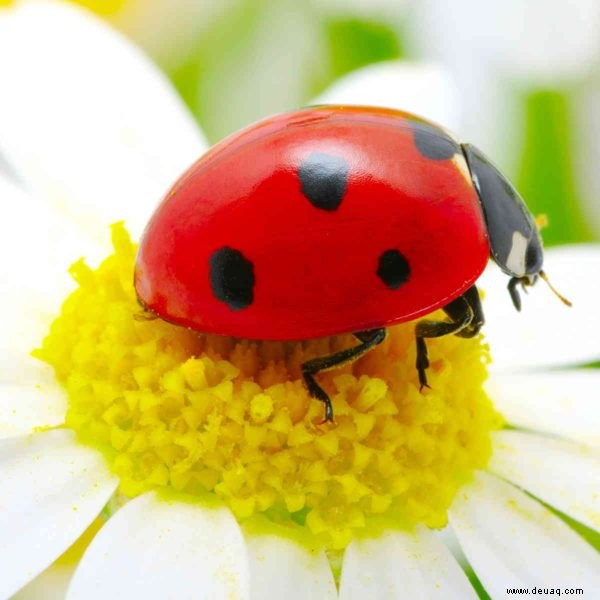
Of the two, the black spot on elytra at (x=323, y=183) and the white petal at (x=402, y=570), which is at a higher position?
the black spot on elytra at (x=323, y=183)

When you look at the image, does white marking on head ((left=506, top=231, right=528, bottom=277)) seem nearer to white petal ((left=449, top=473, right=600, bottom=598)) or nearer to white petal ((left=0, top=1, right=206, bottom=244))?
white petal ((left=449, top=473, right=600, bottom=598))

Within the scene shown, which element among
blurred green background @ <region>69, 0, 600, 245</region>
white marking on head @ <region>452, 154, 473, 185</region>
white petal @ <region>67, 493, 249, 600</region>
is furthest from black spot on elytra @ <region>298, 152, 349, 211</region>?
blurred green background @ <region>69, 0, 600, 245</region>

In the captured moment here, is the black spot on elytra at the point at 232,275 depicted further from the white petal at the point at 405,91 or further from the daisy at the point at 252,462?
the white petal at the point at 405,91

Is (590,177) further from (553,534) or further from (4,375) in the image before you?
(4,375)

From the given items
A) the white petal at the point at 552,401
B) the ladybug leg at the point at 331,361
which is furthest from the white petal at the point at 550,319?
the ladybug leg at the point at 331,361

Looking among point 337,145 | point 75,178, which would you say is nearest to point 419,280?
point 337,145

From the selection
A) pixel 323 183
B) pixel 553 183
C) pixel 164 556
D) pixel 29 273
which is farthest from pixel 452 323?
pixel 553 183

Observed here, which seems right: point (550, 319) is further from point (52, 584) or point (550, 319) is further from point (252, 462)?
point (52, 584)
